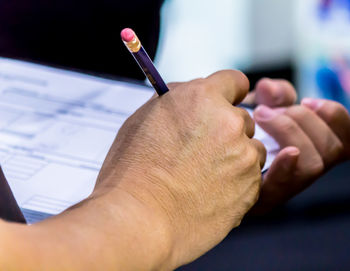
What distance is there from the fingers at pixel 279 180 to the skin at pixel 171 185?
8 cm

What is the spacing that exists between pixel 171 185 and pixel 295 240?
954 mm

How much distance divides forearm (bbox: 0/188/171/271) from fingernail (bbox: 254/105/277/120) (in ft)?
1.03

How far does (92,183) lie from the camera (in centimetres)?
62

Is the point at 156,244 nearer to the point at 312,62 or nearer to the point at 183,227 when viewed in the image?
the point at 183,227

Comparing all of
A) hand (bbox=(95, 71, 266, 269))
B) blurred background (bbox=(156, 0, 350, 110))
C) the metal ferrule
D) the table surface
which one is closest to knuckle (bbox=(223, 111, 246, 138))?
hand (bbox=(95, 71, 266, 269))

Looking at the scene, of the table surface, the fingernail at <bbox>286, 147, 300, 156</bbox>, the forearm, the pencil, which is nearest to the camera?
the forearm

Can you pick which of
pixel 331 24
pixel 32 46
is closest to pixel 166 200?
pixel 32 46

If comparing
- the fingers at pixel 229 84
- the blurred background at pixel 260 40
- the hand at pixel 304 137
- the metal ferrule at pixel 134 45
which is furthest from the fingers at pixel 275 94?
the blurred background at pixel 260 40

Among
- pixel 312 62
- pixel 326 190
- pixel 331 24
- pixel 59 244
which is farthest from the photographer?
pixel 312 62

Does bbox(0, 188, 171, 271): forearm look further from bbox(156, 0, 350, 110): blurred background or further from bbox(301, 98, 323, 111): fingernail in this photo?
bbox(156, 0, 350, 110): blurred background

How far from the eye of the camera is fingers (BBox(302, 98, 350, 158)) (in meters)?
0.83

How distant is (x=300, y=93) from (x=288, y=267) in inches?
46.7

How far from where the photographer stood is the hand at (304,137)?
30.2 inches

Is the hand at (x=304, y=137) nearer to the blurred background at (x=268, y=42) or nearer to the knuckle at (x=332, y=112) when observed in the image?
the knuckle at (x=332, y=112)
